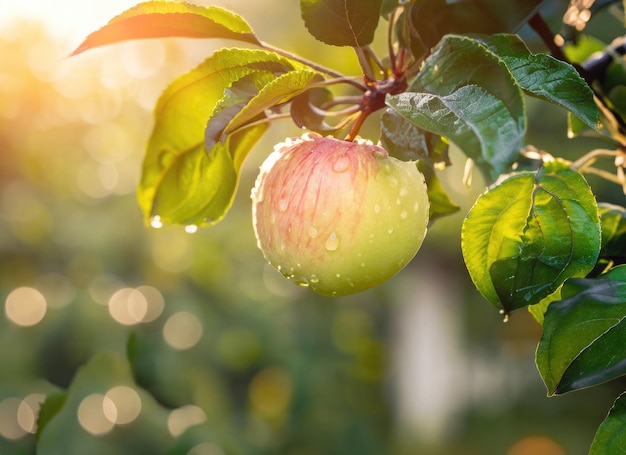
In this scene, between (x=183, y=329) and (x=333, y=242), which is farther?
(x=183, y=329)

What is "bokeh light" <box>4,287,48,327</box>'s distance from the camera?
3395 mm

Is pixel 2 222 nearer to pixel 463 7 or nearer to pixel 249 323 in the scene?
pixel 249 323

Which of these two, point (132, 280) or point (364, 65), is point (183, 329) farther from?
point (364, 65)

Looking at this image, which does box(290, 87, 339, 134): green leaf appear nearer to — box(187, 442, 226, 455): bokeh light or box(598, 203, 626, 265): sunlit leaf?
box(598, 203, 626, 265): sunlit leaf

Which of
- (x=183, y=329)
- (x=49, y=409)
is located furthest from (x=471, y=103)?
(x=183, y=329)

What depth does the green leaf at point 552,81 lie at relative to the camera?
372 mm

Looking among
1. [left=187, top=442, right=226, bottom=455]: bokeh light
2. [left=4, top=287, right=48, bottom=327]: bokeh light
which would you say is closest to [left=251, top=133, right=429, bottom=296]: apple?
[left=187, top=442, right=226, bottom=455]: bokeh light

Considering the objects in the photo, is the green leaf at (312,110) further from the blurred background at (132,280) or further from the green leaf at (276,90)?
the blurred background at (132,280)

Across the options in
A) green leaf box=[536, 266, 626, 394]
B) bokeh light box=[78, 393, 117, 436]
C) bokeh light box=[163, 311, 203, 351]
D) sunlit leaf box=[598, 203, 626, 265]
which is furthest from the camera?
→ bokeh light box=[163, 311, 203, 351]

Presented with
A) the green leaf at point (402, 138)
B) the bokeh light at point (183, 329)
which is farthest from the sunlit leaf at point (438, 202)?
the bokeh light at point (183, 329)

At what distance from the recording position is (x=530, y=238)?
438 mm

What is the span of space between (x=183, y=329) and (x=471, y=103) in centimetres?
309

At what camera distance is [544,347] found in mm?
436

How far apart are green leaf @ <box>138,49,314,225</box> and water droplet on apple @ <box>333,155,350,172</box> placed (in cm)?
6
